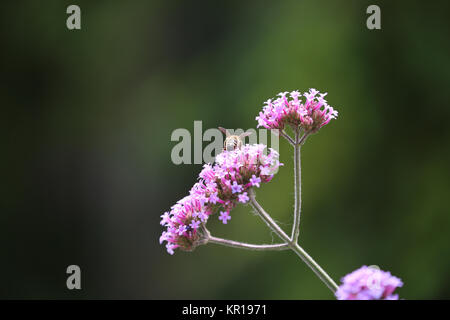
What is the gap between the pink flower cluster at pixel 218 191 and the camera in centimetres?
291

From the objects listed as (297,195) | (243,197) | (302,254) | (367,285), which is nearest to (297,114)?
(297,195)

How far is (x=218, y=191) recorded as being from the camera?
2.96 meters

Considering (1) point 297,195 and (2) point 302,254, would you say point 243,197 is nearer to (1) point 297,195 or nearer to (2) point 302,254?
(1) point 297,195

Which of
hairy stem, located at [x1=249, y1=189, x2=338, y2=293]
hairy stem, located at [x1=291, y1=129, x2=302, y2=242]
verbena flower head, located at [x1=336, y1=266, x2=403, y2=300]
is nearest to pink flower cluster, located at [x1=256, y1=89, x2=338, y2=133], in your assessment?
hairy stem, located at [x1=291, y1=129, x2=302, y2=242]

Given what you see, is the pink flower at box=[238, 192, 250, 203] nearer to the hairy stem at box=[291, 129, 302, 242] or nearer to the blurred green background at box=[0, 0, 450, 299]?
the hairy stem at box=[291, 129, 302, 242]

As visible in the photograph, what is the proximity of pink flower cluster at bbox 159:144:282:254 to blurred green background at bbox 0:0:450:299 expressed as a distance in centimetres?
397

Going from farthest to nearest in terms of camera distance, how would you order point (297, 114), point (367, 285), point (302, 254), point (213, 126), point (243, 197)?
1. point (213, 126)
2. point (297, 114)
3. point (243, 197)
4. point (302, 254)
5. point (367, 285)

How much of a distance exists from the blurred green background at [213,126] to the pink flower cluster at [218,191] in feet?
13.0

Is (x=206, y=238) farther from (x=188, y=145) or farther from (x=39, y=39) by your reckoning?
(x=39, y=39)

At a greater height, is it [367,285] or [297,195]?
[297,195]

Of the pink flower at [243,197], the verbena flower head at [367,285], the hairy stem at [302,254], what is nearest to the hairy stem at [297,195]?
the hairy stem at [302,254]

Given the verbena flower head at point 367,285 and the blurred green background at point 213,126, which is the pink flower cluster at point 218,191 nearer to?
the verbena flower head at point 367,285

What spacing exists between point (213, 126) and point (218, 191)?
4.64 metres

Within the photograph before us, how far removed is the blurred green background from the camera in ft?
23.1
